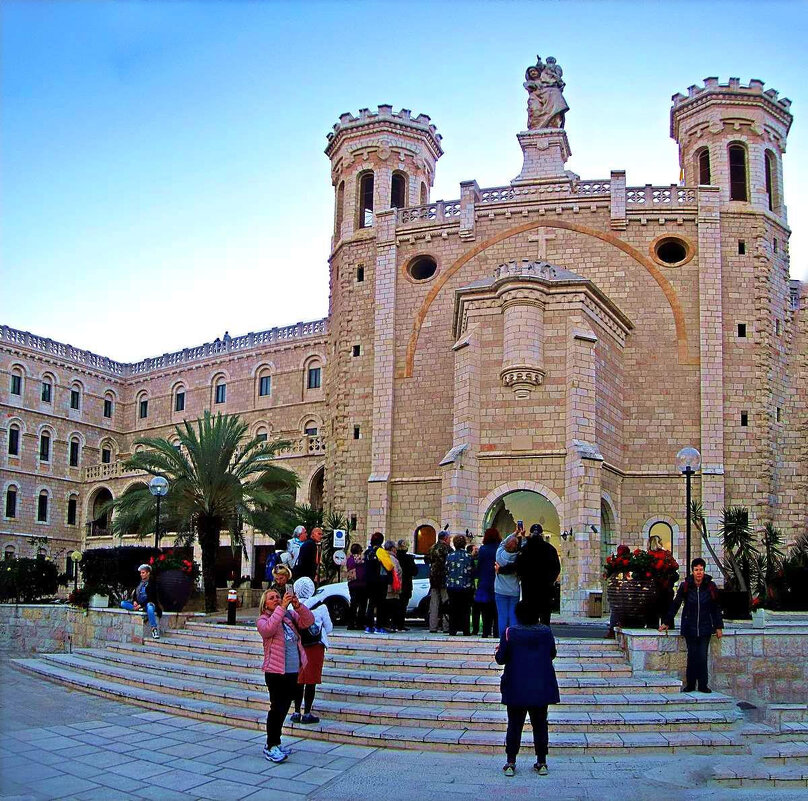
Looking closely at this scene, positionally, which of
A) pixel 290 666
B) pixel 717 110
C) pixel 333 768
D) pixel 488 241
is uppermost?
pixel 717 110

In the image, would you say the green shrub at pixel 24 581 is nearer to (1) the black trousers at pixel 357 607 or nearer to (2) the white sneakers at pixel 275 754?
(1) the black trousers at pixel 357 607

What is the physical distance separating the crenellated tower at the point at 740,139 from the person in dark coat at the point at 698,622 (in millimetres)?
21460

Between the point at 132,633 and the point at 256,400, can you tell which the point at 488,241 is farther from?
the point at 256,400

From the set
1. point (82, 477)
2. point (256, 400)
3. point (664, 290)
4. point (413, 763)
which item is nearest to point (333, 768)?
point (413, 763)

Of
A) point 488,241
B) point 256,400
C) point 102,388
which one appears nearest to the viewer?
point 488,241

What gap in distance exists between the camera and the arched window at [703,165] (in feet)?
102

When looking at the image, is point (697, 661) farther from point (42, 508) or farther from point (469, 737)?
point (42, 508)

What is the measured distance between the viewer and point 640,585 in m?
12.9

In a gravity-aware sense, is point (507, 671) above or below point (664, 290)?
below

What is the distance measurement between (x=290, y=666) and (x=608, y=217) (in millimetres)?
24432

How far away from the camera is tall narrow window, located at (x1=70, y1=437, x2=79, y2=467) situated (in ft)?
174

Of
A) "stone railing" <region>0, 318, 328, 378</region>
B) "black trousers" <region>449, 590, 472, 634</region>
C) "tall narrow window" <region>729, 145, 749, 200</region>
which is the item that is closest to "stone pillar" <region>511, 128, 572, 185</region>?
"tall narrow window" <region>729, 145, 749, 200</region>

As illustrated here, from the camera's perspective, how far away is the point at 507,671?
27.7 feet

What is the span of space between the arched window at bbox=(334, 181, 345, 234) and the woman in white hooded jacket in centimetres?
2584
